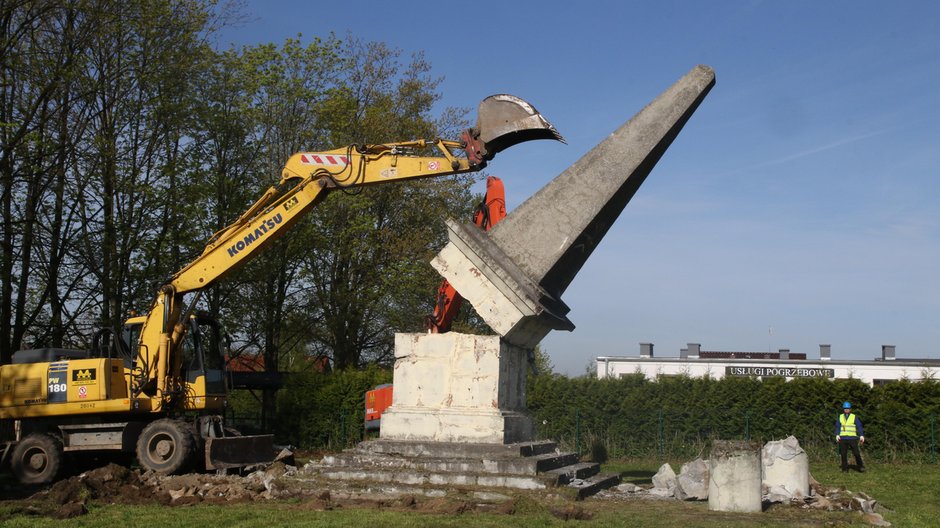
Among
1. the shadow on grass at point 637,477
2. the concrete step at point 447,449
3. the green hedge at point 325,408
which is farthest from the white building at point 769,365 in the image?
the concrete step at point 447,449

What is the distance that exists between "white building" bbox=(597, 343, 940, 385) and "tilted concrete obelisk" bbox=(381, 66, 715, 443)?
40.2 metres

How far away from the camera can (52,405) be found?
50.7ft

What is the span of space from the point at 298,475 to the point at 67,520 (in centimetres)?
294

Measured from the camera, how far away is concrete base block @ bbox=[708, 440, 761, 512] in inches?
428

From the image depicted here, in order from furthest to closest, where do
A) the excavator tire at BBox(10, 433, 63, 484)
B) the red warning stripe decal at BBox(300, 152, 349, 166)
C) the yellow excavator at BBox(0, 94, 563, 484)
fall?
1. the excavator tire at BBox(10, 433, 63, 484)
2. the yellow excavator at BBox(0, 94, 563, 484)
3. the red warning stripe decal at BBox(300, 152, 349, 166)

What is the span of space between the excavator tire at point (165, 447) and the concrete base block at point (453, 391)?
391 centimetres

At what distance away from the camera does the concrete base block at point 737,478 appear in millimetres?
10859

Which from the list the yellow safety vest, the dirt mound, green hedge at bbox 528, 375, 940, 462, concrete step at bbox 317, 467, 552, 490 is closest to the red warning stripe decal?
concrete step at bbox 317, 467, 552, 490

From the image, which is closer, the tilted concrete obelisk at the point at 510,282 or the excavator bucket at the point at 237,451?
the tilted concrete obelisk at the point at 510,282

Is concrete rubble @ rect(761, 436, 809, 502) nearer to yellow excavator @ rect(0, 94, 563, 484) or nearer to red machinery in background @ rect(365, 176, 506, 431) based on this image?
red machinery in background @ rect(365, 176, 506, 431)

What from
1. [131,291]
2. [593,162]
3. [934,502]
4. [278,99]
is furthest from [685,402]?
[278,99]

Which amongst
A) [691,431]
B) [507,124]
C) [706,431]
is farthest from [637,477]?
[507,124]

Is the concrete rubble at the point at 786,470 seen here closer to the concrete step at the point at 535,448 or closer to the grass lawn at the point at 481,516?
the grass lawn at the point at 481,516

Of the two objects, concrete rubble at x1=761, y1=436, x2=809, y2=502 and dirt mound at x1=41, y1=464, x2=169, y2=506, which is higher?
concrete rubble at x1=761, y1=436, x2=809, y2=502
